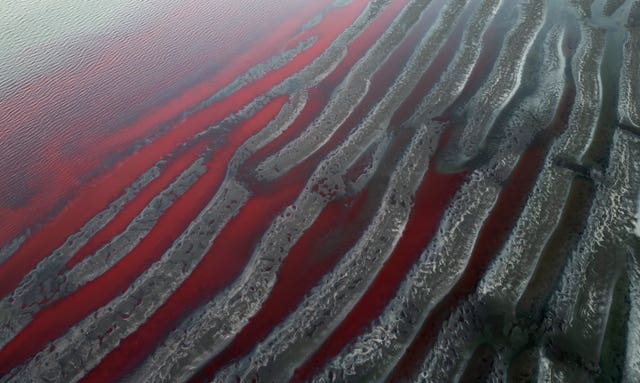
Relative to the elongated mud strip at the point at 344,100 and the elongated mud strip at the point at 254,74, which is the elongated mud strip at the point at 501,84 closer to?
the elongated mud strip at the point at 344,100

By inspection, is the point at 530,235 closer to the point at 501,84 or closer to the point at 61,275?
the point at 501,84

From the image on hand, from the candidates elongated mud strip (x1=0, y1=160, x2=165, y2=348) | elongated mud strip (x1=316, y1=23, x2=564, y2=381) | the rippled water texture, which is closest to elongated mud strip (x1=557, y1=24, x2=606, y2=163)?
the rippled water texture

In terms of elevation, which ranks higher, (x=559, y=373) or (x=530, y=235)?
(x=530, y=235)

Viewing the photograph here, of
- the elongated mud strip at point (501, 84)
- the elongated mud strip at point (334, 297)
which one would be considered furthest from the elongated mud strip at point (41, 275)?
the elongated mud strip at point (501, 84)

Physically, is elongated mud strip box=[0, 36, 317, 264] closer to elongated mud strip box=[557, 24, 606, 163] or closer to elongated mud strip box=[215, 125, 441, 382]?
elongated mud strip box=[215, 125, 441, 382]

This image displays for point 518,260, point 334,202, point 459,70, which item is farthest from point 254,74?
point 518,260

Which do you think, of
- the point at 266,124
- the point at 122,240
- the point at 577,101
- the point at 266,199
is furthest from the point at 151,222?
the point at 577,101

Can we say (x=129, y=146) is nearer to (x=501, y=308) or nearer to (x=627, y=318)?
(x=501, y=308)
